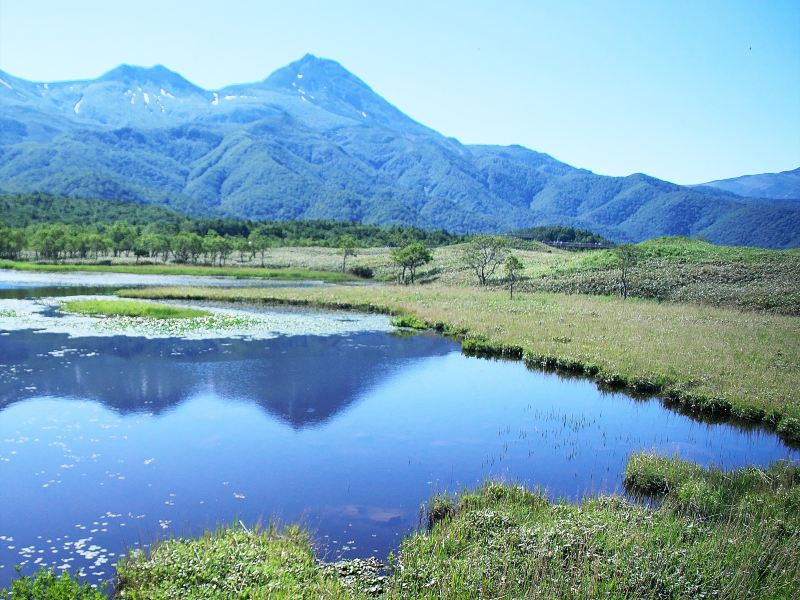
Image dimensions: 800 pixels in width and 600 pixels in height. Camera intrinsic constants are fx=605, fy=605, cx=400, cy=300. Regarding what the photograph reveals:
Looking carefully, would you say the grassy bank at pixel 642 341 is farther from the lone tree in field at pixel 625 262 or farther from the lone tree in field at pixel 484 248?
the lone tree in field at pixel 484 248

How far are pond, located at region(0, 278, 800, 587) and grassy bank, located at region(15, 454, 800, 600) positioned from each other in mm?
1348

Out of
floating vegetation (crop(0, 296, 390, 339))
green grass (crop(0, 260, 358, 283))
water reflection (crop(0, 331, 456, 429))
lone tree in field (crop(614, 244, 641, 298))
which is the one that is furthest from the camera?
green grass (crop(0, 260, 358, 283))

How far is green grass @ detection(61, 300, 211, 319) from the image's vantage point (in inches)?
2090

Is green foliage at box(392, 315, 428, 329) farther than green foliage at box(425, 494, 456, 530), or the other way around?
green foliage at box(392, 315, 428, 329)

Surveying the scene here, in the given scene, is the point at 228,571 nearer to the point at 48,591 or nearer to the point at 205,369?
the point at 48,591

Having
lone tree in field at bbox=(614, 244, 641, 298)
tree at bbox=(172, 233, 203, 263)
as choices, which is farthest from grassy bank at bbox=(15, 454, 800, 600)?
tree at bbox=(172, 233, 203, 263)

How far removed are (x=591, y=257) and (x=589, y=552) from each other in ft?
295

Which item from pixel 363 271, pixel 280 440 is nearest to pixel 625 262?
pixel 363 271

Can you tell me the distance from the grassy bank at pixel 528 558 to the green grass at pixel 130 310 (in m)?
42.5

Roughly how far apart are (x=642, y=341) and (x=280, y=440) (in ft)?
86.0

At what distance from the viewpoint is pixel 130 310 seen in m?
54.1

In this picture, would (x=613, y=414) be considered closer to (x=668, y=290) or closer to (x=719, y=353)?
(x=719, y=353)

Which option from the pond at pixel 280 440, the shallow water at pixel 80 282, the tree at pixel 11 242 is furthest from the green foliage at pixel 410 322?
→ the tree at pixel 11 242

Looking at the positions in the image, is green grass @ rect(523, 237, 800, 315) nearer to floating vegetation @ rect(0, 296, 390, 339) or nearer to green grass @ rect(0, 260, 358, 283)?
floating vegetation @ rect(0, 296, 390, 339)
